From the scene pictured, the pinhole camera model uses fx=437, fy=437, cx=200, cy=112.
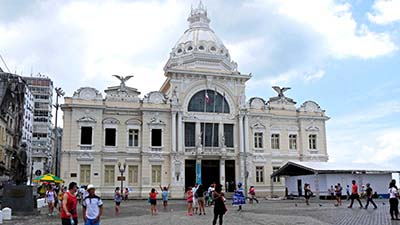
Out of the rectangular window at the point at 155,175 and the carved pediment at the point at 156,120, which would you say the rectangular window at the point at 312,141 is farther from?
the rectangular window at the point at 155,175

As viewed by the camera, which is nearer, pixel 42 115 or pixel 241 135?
pixel 241 135

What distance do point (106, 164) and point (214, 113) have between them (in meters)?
12.5

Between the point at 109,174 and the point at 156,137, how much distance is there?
6.02 metres

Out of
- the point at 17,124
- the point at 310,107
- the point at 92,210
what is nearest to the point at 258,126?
the point at 310,107

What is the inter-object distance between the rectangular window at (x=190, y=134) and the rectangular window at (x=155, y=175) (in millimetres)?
3909

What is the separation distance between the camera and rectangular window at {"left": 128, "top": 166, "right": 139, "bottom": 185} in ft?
144

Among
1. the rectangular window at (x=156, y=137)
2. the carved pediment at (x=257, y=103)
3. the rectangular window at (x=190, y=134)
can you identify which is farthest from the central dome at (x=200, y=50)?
the rectangular window at (x=156, y=137)

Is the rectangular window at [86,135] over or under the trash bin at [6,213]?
over

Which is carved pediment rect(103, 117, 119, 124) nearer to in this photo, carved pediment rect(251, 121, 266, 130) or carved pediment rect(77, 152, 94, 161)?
carved pediment rect(77, 152, 94, 161)

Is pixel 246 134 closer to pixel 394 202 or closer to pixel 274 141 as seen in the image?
pixel 274 141

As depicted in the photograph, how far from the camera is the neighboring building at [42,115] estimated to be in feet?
277

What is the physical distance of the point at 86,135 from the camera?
43.3 meters

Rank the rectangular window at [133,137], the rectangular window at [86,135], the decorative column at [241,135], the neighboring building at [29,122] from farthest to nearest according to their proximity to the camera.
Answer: the neighboring building at [29,122] < the decorative column at [241,135] < the rectangular window at [133,137] < the rectangular window at [86,135]

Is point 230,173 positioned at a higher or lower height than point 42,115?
lower
